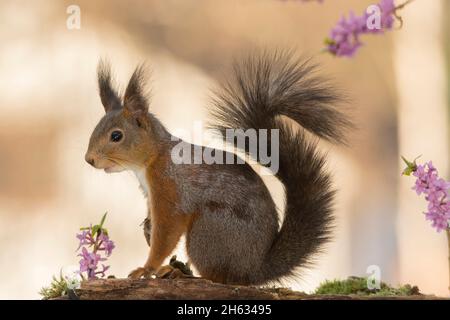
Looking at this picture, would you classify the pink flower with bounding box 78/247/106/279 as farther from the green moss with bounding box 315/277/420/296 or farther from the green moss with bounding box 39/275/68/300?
the green moss with bounding box 315/277/420/296

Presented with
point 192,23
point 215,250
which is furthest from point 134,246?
point 192,23

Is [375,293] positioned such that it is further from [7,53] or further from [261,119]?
[7,53]

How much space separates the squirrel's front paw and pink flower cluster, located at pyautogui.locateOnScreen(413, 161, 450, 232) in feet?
2.83

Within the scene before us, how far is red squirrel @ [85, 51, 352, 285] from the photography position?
2.17 meters

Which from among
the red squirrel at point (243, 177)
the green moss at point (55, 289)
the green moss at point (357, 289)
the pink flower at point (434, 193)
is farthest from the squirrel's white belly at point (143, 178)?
the pink flower at point (434, 193)

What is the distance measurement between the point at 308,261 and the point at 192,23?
1.80 meters

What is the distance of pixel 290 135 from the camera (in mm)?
2260

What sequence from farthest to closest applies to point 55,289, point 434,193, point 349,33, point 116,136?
1. point 116,136
2. point 55,289
3. point 434,193
4. point 349,33

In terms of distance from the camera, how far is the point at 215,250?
2.16m

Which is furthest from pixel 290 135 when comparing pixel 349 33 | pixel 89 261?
pixel 349 33

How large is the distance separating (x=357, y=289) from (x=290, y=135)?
0.53 m

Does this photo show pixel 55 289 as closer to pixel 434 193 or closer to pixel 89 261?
pixel 89 261

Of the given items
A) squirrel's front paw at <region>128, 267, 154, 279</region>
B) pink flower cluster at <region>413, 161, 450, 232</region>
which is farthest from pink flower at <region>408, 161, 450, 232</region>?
squirrel's front paw at <region>128, 267, 154, 279</region>

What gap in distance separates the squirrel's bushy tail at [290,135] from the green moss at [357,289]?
0.15m
